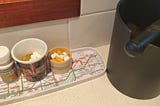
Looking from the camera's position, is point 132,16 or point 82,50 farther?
point 82,50

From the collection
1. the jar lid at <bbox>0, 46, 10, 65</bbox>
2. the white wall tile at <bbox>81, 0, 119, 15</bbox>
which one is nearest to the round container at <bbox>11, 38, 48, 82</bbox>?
the jar lid at <bbox>0, 46, 10, 65</bbox>

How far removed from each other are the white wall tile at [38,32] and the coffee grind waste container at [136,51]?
16cm

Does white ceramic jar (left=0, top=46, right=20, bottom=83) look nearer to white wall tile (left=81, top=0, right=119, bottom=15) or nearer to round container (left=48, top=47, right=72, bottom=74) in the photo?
round container (left=48, top=47, right=72, bottom=74)

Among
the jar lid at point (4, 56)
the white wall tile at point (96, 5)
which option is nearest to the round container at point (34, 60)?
the jar lid at point (4, 56)

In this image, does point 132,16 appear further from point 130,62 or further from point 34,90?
point 34,90

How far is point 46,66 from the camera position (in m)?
0.56

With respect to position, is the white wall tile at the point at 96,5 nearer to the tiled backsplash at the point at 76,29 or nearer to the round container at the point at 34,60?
the tiled backsplash at the point at 76,29

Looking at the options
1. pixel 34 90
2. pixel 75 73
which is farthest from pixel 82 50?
pixel 34 90

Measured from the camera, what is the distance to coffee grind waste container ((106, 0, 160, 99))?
16.4 inches

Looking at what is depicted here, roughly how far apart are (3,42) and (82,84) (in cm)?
24

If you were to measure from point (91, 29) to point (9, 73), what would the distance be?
0.84 feet

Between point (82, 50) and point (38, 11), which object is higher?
point (38, 11)

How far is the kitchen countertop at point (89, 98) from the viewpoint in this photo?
0.52 metres

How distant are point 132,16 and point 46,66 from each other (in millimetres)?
263
